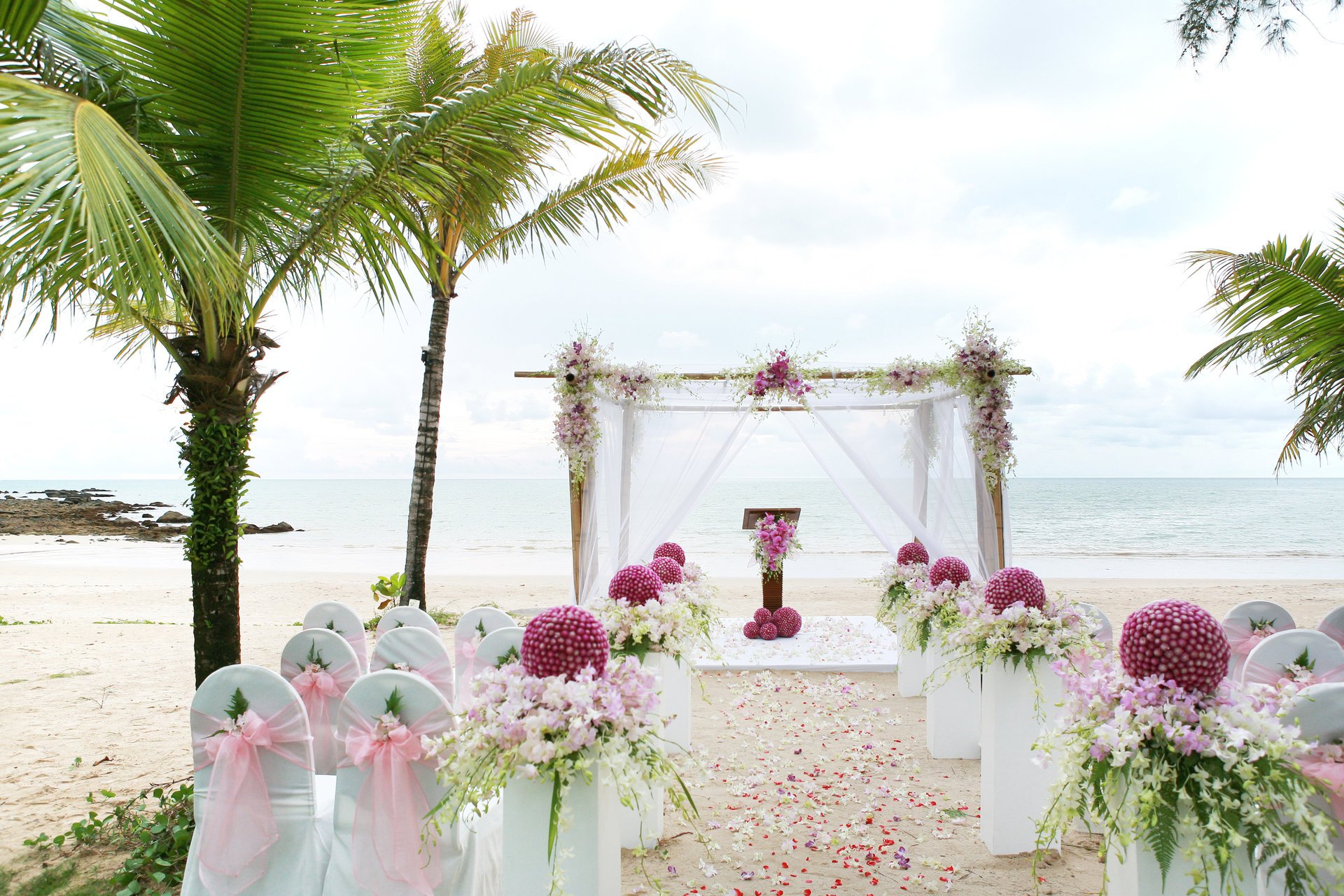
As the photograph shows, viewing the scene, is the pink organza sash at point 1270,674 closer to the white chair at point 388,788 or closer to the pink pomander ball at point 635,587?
the pink pomander ball at point 635,587

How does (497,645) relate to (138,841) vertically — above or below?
above

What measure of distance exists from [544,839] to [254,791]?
1.03 meters

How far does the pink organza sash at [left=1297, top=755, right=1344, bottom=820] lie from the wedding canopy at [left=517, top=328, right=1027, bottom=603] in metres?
4.00

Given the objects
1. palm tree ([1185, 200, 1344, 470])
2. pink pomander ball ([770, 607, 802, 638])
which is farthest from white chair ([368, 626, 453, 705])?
pink pomander ball ([770, 607, 802, 638])

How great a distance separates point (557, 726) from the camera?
1792 mm

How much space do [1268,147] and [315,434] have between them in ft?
142

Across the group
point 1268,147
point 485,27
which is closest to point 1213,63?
point 1268,147

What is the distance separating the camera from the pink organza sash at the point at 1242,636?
3.47 meters

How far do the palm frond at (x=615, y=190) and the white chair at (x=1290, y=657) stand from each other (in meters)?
5.73

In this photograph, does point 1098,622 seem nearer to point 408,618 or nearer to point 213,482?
point 408,618

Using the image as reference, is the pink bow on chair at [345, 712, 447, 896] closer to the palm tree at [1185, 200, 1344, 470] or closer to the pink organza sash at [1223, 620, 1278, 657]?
the pink organza sash at [1223, 620, 1278, 657]

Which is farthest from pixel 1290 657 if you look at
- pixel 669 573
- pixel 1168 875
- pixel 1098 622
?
pixel 669 573

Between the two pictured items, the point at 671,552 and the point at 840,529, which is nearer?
the point at 671,552

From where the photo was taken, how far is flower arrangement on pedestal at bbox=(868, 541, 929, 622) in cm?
562
